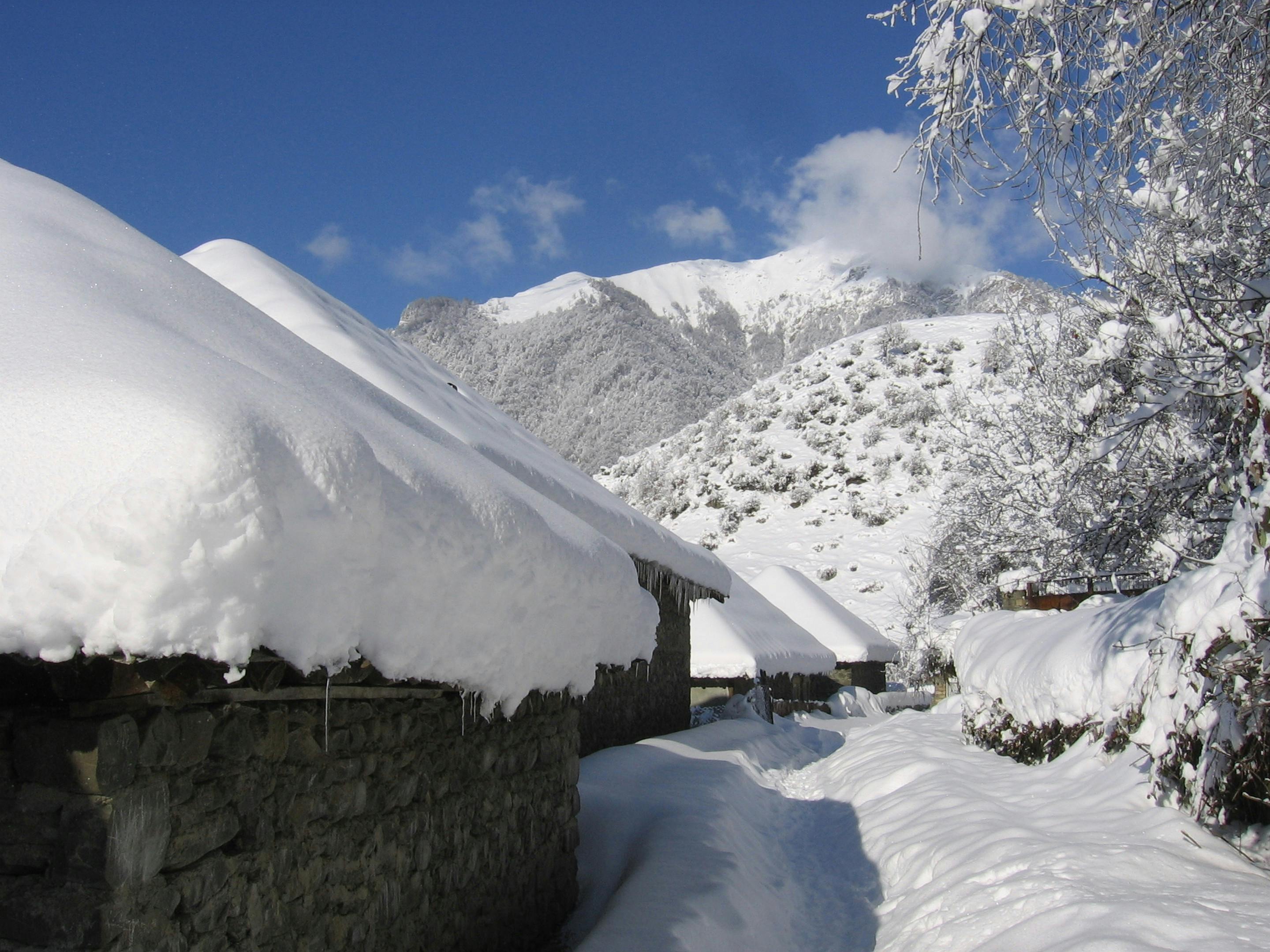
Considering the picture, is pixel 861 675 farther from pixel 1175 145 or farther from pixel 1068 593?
pixel 1175 145

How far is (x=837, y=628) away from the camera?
25.0 meters

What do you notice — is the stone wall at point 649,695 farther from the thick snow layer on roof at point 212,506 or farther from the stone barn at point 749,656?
the thick snow layer on roof at point 212,506

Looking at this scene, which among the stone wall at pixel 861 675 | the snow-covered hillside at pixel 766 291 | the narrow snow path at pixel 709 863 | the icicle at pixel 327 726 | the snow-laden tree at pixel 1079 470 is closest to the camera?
the icicle at pixel 327 726

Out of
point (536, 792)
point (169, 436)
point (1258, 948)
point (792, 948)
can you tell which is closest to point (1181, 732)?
point (1258, 948)

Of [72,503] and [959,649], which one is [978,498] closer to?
[959,649]

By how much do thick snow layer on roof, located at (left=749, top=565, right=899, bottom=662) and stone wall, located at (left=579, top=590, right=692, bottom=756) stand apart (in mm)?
11196

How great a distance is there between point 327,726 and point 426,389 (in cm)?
572

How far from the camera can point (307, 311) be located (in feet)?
28.3

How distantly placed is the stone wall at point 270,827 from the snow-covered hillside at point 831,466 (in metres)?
27.3

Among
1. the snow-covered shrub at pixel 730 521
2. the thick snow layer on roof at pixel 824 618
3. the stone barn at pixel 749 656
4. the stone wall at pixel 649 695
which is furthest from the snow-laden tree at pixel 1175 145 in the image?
the snow-covered shrub at pixel 730 521

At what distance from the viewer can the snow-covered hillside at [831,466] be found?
3575 centimetres

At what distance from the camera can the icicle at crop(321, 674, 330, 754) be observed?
3178 millimetres

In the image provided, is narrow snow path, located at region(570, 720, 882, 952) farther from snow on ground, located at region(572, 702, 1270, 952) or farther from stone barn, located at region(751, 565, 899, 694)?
stone barn, located at region(751, 565, 899, 694)

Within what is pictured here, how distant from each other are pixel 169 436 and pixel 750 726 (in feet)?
44.0
